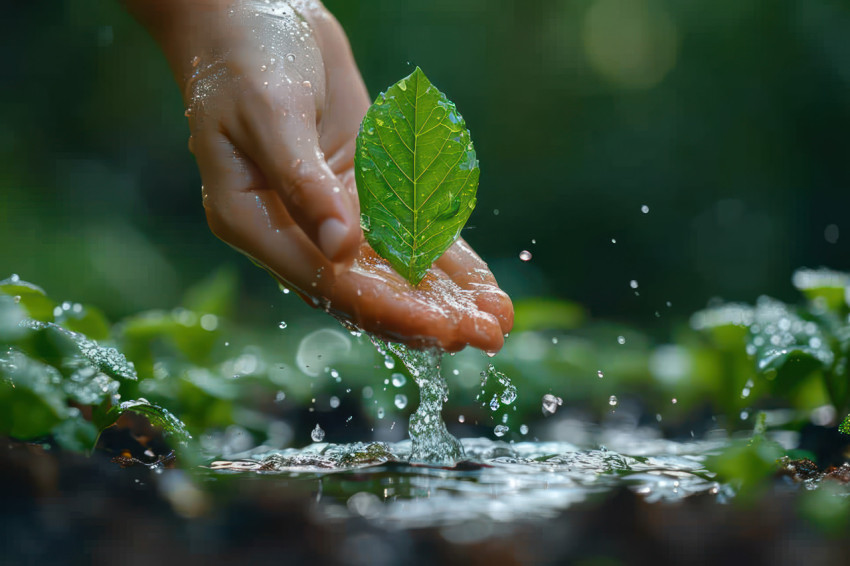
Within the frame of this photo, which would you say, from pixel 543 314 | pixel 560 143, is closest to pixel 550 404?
pixel 543 314

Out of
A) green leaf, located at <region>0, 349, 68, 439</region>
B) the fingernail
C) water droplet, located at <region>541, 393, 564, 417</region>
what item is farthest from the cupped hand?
water droplet, located at <region>541, 393, 564, 417</region>

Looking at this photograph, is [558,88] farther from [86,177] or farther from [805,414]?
[805,414]

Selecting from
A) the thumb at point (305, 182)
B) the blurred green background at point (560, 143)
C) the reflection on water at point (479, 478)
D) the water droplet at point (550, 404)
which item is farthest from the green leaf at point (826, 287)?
the blurred green background at point (560, 143)

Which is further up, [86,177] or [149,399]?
[86,177]

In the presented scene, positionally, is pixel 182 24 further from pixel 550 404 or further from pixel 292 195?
pixel 550 404

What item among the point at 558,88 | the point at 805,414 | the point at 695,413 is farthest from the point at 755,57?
the point at 805,414

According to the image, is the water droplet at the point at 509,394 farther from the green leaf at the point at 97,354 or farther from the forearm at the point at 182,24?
the forearm at the point at 182,24

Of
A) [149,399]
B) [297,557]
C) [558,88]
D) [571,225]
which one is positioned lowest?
[297,557]
